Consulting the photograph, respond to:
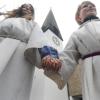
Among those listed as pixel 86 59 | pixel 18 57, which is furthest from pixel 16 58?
pixel 86 59

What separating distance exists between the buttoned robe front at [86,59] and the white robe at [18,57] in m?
0.17

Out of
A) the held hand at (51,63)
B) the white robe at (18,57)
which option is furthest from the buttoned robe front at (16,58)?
the held hand at (51,63)

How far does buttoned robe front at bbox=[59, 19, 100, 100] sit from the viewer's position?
64.1 inches

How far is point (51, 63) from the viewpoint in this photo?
1.61 meters

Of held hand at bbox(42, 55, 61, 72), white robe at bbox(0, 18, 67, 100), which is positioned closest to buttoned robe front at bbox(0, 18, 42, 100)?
white robe at bbox(0, 18, 67, 100)

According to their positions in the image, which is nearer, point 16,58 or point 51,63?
point 51,63

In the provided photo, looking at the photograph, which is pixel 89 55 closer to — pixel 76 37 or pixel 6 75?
pixel 76 37

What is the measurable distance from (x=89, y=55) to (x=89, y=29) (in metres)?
0.19

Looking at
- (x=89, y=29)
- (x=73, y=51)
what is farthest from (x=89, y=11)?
(x=73, y=51)

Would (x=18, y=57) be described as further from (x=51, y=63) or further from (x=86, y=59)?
(x=86, y=59)

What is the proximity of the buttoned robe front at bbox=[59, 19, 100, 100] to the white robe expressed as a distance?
0.55 ft

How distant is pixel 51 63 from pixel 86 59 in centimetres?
24

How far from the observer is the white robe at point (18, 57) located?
1.64 meters

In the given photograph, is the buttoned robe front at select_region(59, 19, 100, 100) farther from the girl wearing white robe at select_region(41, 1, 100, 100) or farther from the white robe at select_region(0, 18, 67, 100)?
the white robe at select_region(0, 18, 67, 100)
